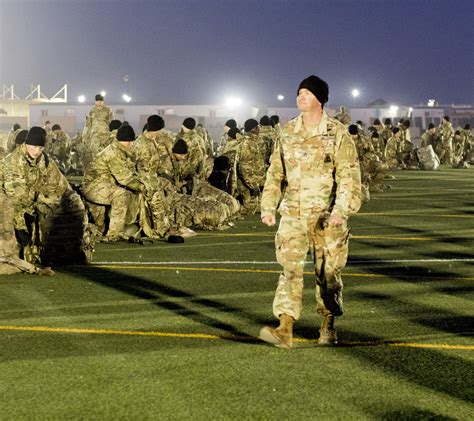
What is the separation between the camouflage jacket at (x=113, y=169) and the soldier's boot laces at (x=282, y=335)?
738cm

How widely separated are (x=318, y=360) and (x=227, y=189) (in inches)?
497

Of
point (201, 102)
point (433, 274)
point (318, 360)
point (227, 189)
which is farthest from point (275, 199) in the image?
point (201, 102)

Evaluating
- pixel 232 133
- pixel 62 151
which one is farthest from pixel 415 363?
pixel 62 151

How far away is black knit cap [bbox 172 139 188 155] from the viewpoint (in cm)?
1727

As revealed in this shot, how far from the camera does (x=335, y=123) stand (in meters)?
7.13

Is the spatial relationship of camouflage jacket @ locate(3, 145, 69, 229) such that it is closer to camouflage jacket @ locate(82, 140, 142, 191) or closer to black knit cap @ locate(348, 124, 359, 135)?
camouflage jacket @ locate(82, 140, 142, 191)

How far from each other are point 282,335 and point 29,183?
550 cm

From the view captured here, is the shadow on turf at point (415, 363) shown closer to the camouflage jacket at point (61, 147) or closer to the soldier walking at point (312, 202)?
the soldier walking at point (312, 202)

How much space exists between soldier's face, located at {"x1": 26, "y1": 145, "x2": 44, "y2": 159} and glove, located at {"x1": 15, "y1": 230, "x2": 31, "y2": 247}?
876 mm

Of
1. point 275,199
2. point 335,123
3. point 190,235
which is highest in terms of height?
point 335,123

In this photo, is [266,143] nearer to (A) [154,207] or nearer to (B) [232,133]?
(B) [232,133]

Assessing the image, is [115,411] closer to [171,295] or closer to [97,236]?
[171,295]

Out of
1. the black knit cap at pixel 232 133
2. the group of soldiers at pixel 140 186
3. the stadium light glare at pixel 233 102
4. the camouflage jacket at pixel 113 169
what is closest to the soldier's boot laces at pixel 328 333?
the group of soldiers at pixel 140 186

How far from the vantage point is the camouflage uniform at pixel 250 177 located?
19078mm
